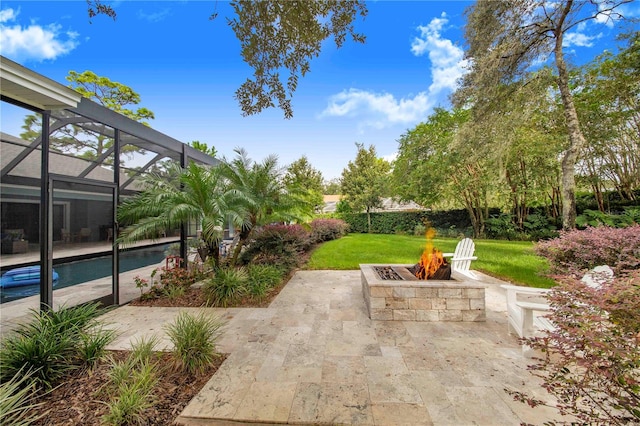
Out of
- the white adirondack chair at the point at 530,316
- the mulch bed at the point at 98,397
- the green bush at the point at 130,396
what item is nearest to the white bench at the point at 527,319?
the white adirondack chair at the point at 530,316

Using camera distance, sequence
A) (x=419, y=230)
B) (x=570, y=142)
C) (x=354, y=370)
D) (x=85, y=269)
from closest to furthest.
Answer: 1. (x=354, y=370)
2. (x=85, y=269)
3. (x=570, y=142)
4. (x=419, y=230)

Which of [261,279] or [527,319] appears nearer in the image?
[527,319]

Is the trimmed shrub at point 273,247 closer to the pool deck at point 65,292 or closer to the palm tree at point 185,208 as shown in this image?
the palm tree at point 185,208

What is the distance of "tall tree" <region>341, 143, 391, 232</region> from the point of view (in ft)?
61.2

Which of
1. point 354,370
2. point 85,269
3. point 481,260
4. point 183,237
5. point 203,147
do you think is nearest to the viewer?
point 354,370

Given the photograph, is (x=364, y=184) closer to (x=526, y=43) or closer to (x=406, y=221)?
(x=406, y=221)

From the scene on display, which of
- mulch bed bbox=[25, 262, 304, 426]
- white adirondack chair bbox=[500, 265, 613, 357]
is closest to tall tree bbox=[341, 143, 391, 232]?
white adirondack chair bbox=[500, 265, 613, 357]

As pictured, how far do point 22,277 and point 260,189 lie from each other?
4.05m

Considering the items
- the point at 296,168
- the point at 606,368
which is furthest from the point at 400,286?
the point at 296,168

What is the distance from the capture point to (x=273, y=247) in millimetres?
7117

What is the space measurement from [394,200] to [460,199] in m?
4.08

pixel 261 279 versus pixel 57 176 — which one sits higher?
pixel 57 176

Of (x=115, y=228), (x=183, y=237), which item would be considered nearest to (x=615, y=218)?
(x=183, y=237)

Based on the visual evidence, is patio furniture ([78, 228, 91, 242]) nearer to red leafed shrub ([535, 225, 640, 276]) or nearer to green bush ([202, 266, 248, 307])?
green bush ([202, 266, 248, 307])
